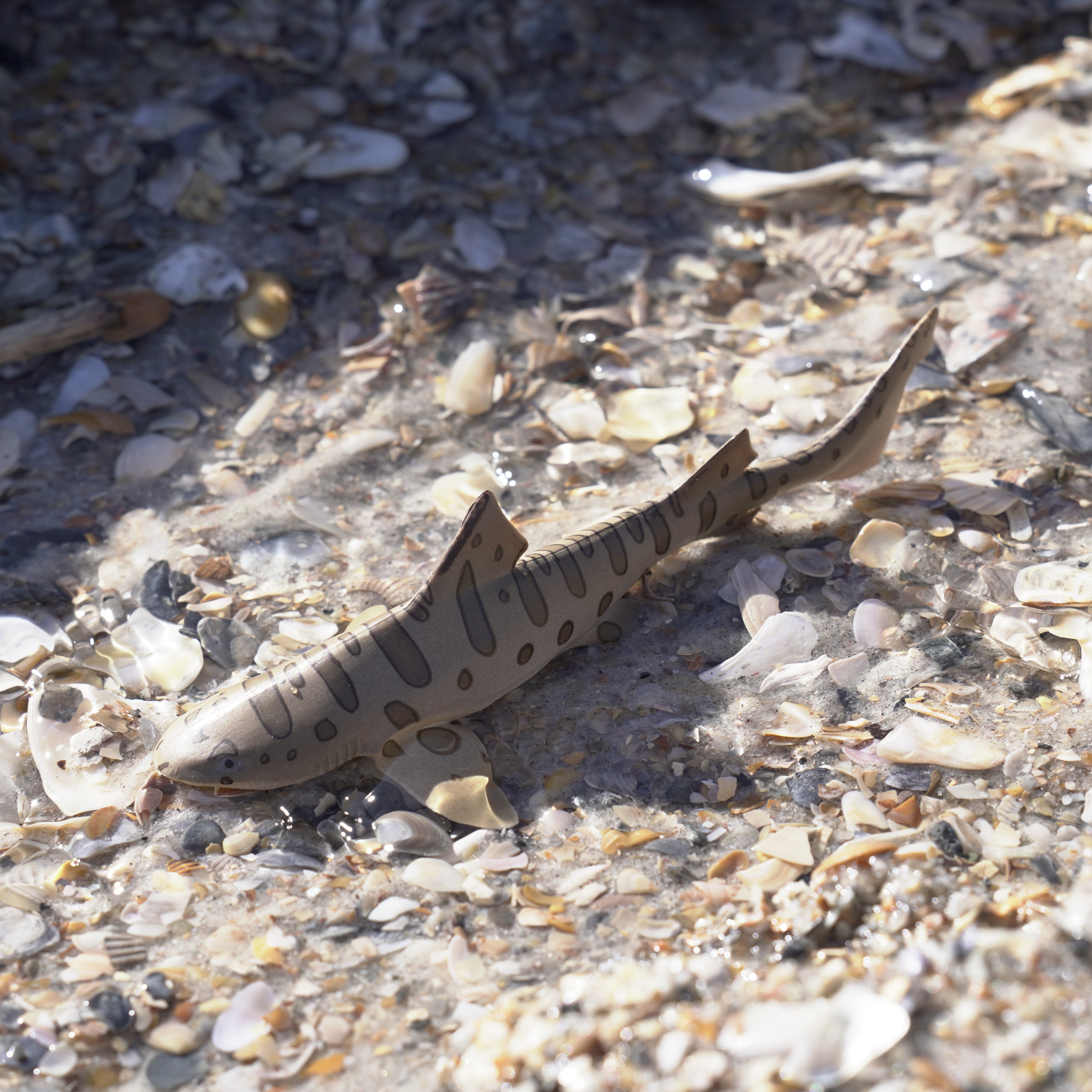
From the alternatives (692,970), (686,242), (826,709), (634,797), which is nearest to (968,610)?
(826,709)

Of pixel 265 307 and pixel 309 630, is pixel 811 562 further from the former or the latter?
pixel 265 307

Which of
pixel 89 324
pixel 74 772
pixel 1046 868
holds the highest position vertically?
pixel 89 324

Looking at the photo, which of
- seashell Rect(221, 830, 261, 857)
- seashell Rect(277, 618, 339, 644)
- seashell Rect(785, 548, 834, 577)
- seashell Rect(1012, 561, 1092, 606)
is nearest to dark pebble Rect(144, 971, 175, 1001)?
seashell Rect(221, 830, 261, 857)

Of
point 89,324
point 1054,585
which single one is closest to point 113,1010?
point 1054,585

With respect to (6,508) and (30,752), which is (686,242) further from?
(30,752)

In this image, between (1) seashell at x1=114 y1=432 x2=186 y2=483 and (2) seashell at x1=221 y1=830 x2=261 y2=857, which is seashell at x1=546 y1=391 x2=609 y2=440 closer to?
(1) seashell at x1=114 y1=432 x2=186 y2=483

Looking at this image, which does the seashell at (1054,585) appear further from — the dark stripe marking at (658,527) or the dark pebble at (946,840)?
the dark stripe marking at (658,527)
